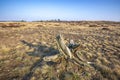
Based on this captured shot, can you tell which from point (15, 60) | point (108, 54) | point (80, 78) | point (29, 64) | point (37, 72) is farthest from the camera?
point (108, 54)

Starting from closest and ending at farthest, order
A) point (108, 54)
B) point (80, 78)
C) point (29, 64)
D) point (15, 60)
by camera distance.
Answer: point (80, 78) < point (29, 64) < point (15, 60) < point (108, 54)

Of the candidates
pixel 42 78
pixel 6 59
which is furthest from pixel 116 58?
pixel 6 59

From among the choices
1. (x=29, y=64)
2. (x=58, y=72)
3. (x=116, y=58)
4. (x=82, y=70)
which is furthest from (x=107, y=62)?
(x=29, y=64)

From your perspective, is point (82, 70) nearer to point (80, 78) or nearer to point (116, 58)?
point (80, 78)

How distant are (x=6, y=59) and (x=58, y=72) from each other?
133 inches

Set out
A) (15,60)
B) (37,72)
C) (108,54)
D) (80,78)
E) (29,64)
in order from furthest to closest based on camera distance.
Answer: (108,54), (15,60), (29,64), (37,72), (80,78)

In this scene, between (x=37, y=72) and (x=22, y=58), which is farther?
(x=22, y=58)

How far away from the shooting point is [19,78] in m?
5.35

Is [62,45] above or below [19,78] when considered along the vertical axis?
above

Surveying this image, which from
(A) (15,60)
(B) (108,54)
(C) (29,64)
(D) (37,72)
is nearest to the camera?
(D) (37,72)

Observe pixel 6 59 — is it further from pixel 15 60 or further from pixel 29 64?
pixel 29 64

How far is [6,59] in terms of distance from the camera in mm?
7395

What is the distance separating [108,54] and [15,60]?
532cm

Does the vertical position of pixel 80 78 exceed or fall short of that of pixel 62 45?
it falls short
